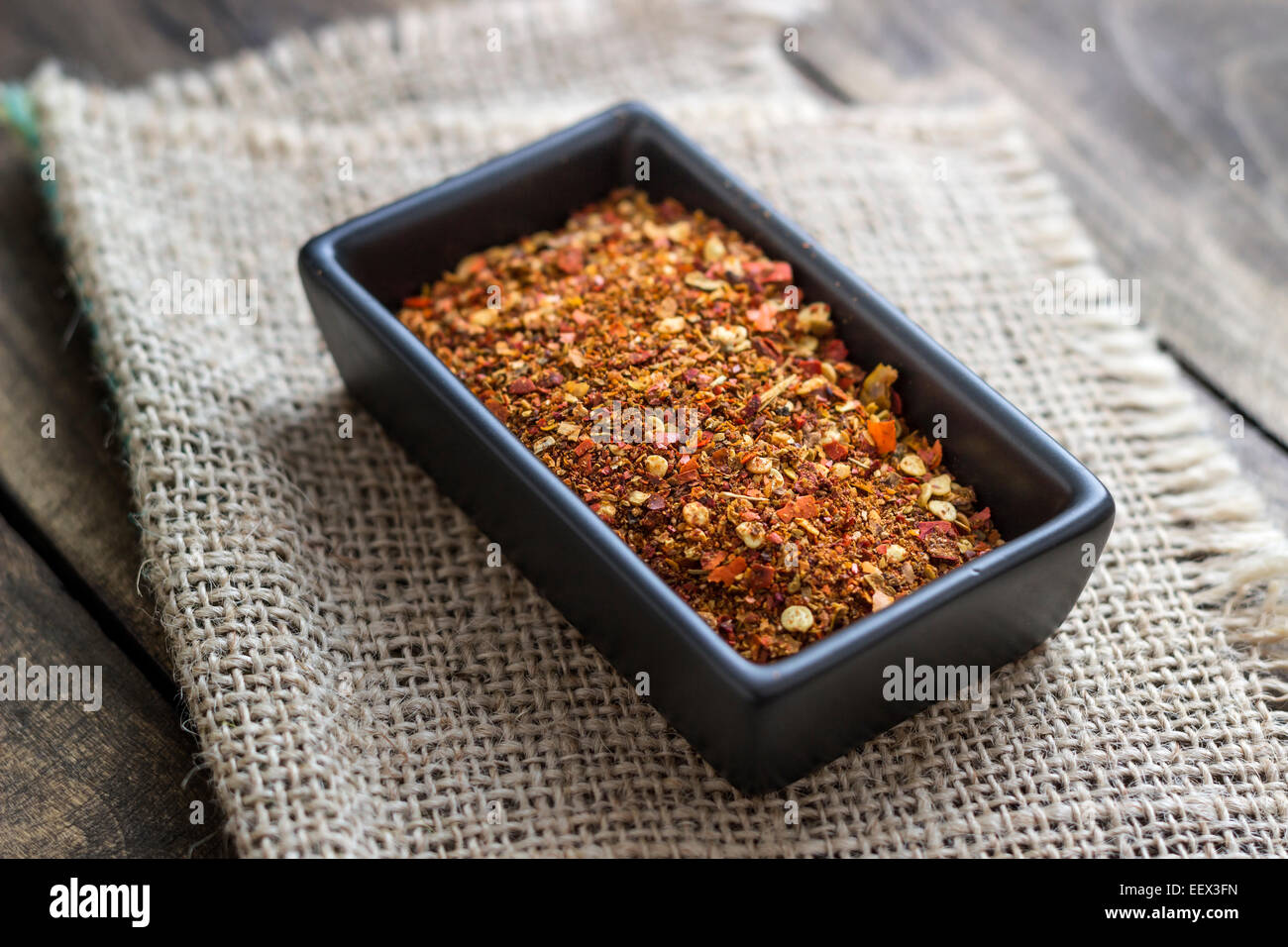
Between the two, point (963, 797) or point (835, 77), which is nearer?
point (963, 797)

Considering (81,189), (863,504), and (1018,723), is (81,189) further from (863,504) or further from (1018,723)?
(1018,723)

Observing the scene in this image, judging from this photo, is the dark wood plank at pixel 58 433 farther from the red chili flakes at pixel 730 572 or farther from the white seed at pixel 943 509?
the white seed at pixel 943 509

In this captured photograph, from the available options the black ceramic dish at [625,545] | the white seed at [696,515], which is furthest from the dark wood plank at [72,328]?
the white seed at [696,515]

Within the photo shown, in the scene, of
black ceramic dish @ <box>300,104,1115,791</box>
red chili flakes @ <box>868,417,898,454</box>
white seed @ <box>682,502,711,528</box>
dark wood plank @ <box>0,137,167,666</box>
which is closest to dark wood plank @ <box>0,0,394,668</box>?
dark wood plank @ <box>0,137,167,666</box>

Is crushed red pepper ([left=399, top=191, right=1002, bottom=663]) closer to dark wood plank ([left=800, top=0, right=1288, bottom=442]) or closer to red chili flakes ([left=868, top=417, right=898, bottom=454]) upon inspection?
red chili flakes ([left=868, top=417, right=898, bottom=454])
